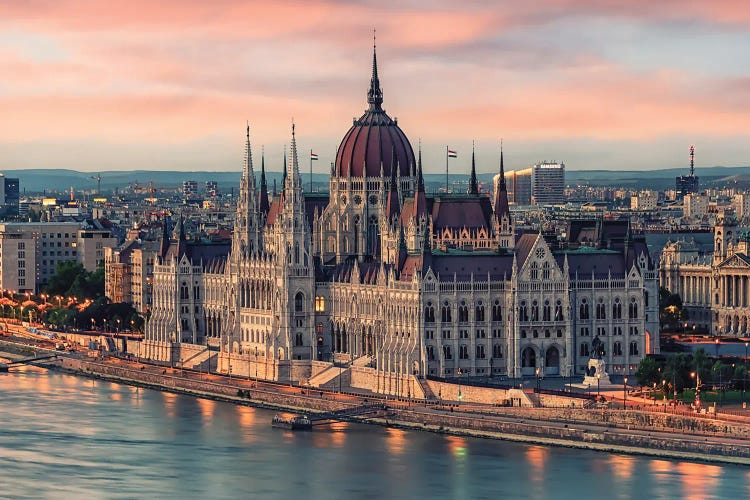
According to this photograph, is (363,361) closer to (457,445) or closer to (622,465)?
(457,445)

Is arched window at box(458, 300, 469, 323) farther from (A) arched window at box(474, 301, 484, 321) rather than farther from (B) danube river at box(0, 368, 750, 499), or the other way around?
(B) danube river at box(0, 368, 750, 499)

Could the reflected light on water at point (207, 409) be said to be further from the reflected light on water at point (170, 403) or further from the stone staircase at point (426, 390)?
the stone staircase at point (426, 390)

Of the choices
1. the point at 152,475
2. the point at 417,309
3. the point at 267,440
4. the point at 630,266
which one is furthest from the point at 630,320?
the point at 152,475

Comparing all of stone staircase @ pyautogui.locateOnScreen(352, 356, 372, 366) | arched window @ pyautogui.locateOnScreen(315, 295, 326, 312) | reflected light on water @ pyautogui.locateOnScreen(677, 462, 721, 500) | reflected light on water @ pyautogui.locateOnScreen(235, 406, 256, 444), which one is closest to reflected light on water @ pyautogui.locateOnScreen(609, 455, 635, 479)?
reflected light on water @ pyautogui.locateOnScreen(677, 462, 721, 500)

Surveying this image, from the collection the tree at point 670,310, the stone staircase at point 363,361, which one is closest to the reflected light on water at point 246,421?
the stone staircase at point 363,361

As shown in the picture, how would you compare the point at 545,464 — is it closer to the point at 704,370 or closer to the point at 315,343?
the point at 704,370

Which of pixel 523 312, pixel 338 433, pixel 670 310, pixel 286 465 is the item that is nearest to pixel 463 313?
pixel 523 312
